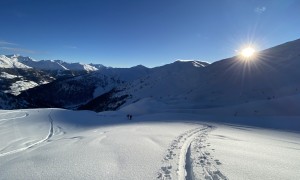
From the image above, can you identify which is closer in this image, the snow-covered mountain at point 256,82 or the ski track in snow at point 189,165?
the ski track in snow at point 189,165

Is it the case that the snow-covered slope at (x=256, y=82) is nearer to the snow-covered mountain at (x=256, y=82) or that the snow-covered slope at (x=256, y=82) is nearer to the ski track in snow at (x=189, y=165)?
the snow-covered mountain at (x=256, y=82)

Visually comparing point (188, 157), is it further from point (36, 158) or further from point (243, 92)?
point (243, 92)

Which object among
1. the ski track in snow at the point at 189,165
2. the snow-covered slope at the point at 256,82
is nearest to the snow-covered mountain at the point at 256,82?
the snow-covered slope at the point at 256,82

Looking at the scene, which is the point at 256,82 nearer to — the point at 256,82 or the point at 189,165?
the point at 256,82

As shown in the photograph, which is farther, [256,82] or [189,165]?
[256,82]

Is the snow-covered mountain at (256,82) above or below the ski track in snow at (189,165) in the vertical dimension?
above

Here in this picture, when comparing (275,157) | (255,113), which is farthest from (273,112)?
(275,157)

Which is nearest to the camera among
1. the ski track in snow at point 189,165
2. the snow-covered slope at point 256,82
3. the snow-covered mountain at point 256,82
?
the ski track in snow at point 189,165

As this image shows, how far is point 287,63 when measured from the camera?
48531 mm

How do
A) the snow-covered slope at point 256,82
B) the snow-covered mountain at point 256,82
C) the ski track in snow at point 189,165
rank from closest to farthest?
1. the ski track in snow at point 189,165
2. the snow-covered mountain at point 256,82
3. the snow-covered slope at point 256,82

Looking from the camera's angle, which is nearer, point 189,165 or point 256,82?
point 189,165

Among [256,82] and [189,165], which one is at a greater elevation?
[256,82]

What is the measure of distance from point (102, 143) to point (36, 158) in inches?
115

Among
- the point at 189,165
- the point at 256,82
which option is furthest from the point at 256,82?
the point at 189,165
